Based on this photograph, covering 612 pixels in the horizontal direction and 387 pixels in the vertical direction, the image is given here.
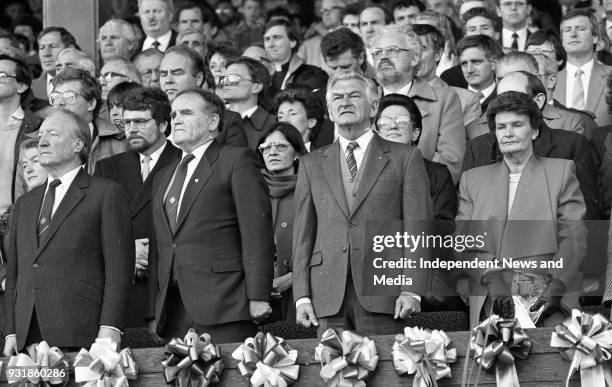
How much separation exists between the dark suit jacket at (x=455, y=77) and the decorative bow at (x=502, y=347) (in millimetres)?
5018

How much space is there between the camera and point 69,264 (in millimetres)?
7262

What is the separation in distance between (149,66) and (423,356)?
572 cm

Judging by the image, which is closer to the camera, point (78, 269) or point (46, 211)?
point (78, 269)

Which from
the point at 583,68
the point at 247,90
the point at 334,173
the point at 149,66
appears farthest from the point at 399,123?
the point at 149,66

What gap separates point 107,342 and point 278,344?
0.84 metres

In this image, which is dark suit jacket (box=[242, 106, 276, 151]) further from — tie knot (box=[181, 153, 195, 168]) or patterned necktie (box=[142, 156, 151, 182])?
tie knot (box=[181, 153, 195, 168])

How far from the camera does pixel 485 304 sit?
7359 mm

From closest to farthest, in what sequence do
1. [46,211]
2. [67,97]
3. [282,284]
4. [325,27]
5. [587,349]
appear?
[587,349]
[46,211]
[282,284]
[67,97]
[325,27]

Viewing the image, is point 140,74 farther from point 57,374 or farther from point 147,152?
point 57,374

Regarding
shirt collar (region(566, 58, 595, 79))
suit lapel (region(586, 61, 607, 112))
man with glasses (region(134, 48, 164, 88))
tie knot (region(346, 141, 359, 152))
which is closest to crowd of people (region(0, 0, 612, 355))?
tie knot (region(346, 141, 359, 152))

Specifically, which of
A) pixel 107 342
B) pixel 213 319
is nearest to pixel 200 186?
pixel 213 319

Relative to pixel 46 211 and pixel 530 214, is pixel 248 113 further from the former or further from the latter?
pixel 530 214

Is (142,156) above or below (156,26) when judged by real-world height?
below

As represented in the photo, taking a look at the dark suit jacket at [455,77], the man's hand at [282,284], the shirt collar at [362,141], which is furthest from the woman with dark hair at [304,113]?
the shirt collar at [362,141]
